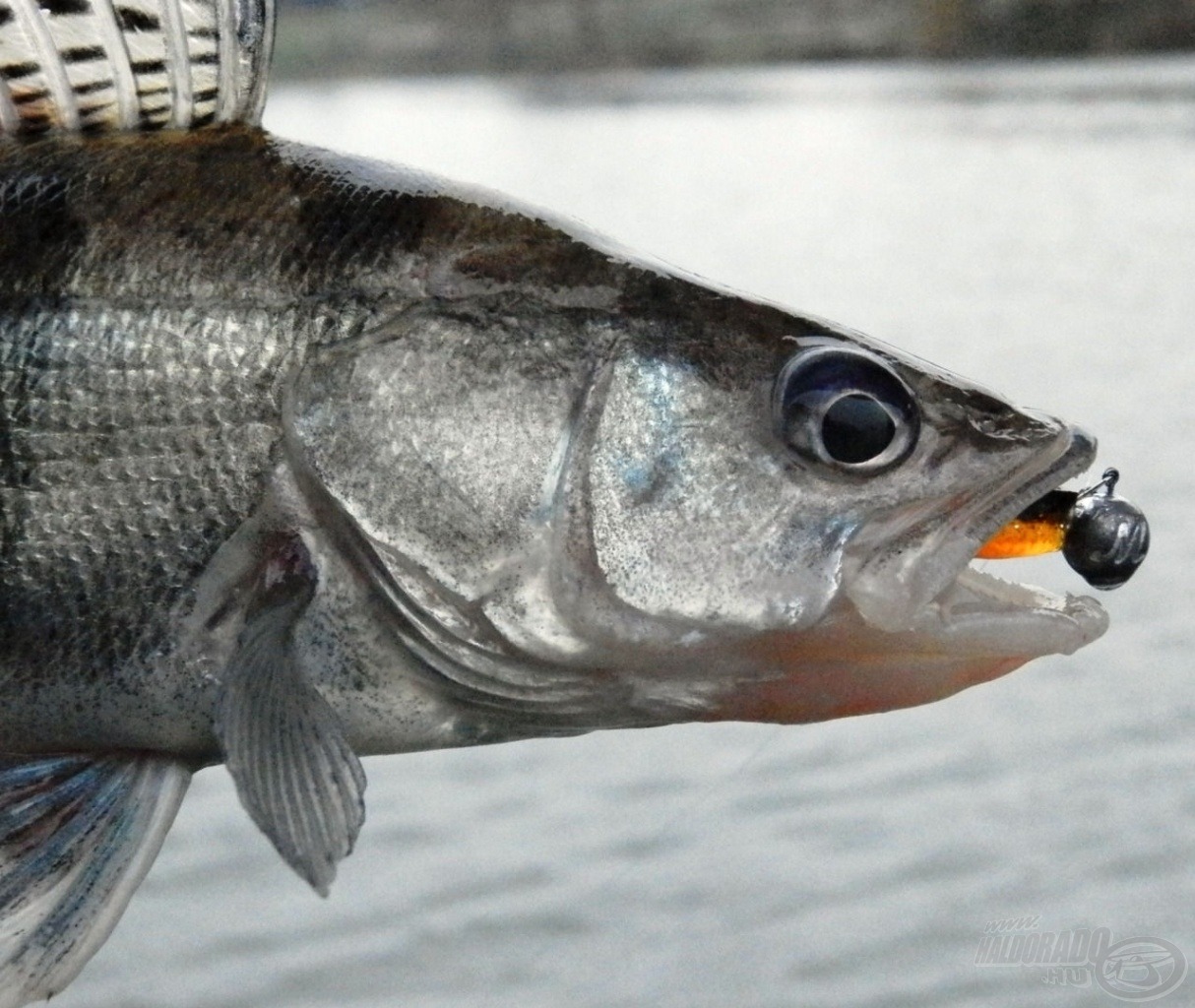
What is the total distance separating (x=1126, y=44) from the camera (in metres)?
33.3

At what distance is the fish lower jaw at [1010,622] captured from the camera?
2.21 m

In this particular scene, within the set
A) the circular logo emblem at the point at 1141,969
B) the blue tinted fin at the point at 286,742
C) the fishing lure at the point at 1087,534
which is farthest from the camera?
the circular logo emblem at the point at 1141,969

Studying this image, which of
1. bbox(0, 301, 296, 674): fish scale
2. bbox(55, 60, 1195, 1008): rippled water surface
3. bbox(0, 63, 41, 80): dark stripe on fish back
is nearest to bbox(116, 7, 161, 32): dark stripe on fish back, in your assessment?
→ bbox(0, 63, 41, 80): dark stripe on fish back

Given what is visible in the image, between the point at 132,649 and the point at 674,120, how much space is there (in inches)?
1199

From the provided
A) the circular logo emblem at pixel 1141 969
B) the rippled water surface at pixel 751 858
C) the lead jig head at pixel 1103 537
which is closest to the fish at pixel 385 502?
the lead jig head at pixel 1103 537

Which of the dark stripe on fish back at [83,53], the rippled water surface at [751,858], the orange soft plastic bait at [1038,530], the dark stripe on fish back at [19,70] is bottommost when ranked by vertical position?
the rippled water surface at [751,858]

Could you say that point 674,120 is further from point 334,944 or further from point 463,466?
point 463,466

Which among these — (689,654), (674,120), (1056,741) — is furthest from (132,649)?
(674,120)

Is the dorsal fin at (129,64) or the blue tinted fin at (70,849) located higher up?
the dorsal fin at (129,64)

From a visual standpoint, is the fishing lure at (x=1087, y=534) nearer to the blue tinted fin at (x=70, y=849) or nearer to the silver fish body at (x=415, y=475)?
the silver fish body at (x=415, y=475)

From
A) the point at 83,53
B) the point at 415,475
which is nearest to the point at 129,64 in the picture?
the point at 83,53

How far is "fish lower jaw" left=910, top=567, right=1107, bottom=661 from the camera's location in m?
2.21

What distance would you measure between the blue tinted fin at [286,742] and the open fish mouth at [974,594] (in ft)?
2.06

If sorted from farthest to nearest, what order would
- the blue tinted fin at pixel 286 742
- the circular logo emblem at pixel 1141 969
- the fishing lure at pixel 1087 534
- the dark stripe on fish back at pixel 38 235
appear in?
the circular logo emblem at pixel 1141 969
the fishing lure at pixel 1087 534
the dark stripe on fish back at pixel 38 235
the blue tinted fin at pixel 286 742
